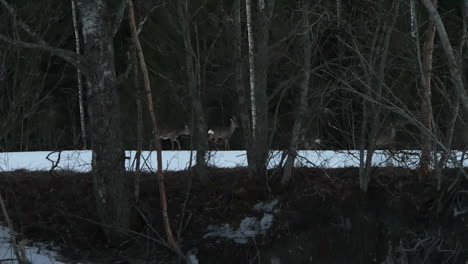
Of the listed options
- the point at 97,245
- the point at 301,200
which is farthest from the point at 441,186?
the point at 97,245

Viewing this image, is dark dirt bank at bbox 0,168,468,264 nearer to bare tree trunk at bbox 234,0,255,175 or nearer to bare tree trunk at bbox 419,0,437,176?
bare tree trunk at bbox 419,0,437,176

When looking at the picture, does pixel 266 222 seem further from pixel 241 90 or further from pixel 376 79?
pixel 376 79

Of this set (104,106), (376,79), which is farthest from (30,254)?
(376,79)

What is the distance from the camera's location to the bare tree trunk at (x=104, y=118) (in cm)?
798

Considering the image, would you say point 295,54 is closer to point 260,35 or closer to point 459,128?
point 260,35

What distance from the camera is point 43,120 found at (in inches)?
682

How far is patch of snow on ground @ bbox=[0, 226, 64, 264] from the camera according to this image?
25.4ft

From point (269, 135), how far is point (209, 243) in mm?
2016

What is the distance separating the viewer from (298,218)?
30.4 feet

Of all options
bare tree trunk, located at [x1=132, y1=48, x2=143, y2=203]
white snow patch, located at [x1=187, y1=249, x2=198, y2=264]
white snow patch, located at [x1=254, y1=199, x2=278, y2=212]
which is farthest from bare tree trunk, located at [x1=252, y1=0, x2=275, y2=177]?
bare tree trunk, located at [x1=132, y1=48, x2=143, y2=203]

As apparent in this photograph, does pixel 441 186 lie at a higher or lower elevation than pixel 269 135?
lower

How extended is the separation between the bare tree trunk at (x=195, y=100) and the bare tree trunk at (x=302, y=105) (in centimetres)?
134

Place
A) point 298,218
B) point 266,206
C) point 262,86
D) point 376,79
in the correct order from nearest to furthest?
point 376,79 < point 298,218 < point 266,206 < point 262,86

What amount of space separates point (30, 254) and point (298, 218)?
12.8 feet
